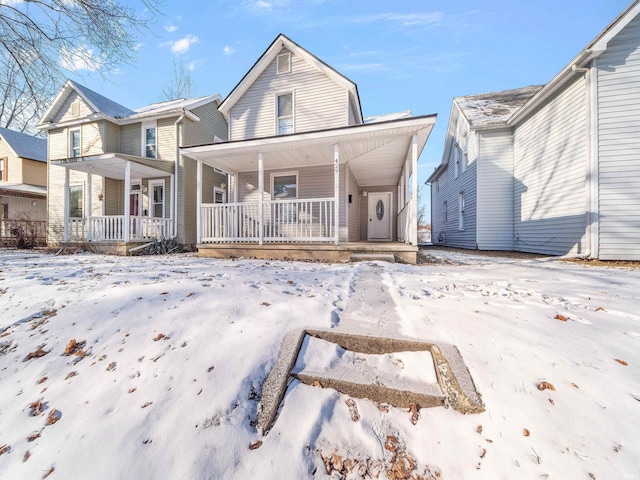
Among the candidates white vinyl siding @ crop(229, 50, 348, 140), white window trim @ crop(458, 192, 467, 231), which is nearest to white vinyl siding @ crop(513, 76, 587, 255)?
white window trim @ crop(458, 192, 467, 231)

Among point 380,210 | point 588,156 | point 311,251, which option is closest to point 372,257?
point 311,251

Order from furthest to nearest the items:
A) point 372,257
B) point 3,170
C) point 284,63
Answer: point 3,170 < point 284,63 < point 372,257

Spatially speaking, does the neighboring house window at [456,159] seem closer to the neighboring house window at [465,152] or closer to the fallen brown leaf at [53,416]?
the neighboring house window at [465,152]

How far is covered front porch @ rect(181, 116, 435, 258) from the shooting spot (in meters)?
6.43

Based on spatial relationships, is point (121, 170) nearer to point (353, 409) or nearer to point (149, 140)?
point (149, 140)

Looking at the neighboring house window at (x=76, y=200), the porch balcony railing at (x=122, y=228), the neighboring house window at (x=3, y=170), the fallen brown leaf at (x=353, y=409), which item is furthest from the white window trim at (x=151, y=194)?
the neighboring house window at (x=3, y=170)

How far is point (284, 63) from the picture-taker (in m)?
9.48

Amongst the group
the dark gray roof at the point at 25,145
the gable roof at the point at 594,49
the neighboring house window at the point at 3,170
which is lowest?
the neighboring house window at the point at 3,170

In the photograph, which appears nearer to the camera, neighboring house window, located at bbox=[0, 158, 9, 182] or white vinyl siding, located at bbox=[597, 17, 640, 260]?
white vinyl siding, located at bbox=[597, 17, 640, 260]

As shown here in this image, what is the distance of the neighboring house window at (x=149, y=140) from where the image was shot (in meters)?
11.2

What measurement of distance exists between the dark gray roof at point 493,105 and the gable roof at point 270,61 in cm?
524

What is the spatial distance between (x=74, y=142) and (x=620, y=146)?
20.0m

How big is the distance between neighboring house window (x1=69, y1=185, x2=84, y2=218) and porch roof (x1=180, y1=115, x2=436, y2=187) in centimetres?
814

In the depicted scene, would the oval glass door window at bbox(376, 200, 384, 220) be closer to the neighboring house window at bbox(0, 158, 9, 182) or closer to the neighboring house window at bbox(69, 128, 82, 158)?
the neighboring house window at bbox(69, 128, 82, 158)
